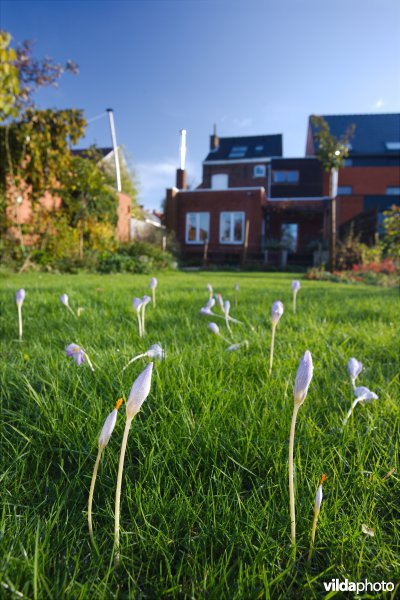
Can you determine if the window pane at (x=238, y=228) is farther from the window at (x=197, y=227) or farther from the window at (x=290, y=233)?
the window at (x=290, y=233)

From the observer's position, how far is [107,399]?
1387 mm

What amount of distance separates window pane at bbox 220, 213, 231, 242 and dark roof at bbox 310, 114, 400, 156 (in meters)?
10.5

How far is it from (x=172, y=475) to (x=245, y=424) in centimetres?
32

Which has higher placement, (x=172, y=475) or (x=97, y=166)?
(x=97, y=166)

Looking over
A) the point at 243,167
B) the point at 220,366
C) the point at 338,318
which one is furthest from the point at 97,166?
the point at 243,167

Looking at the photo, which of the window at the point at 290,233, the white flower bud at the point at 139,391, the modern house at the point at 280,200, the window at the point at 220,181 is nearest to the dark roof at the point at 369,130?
the modern house at the point at 280,200

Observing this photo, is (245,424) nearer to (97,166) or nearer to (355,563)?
(355,563)

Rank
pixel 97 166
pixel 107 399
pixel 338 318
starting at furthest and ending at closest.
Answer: pixel 97 166 → pixel 338 318 → pixel 107 399

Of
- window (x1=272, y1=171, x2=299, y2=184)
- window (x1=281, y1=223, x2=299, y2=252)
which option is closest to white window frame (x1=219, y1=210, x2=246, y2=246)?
window (x1=281, y1=223, x2=299, y2=252)

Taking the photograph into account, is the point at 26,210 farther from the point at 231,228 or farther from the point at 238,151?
the point at 238,151

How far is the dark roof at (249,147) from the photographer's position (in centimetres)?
3178

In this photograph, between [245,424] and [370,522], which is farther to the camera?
[245,424]

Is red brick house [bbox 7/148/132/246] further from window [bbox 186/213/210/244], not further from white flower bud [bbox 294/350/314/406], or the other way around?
window [bbox 186/213/210/244]

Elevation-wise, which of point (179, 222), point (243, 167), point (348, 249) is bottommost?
point (348, 249)
